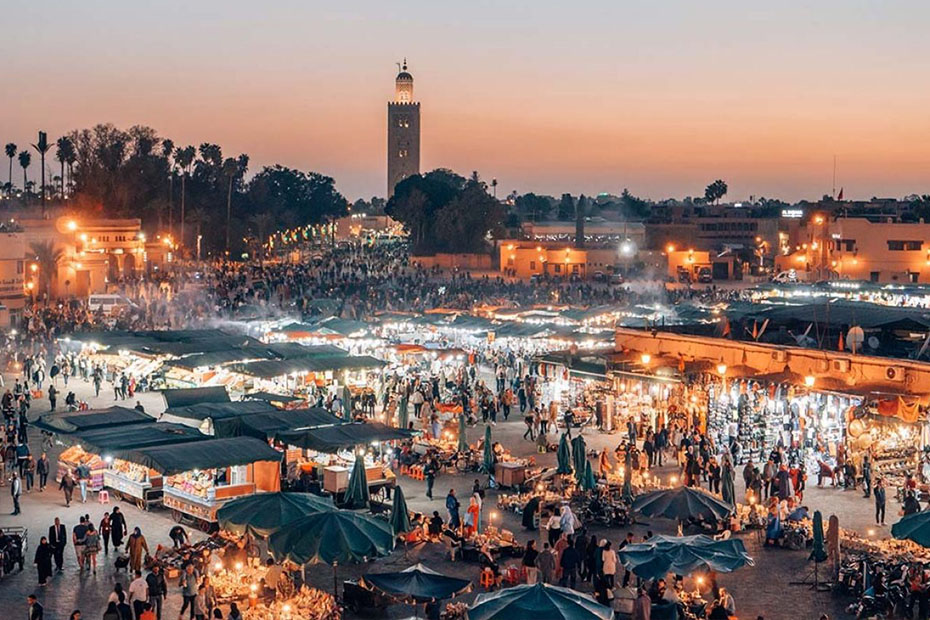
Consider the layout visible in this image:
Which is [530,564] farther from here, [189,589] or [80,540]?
[80,540]

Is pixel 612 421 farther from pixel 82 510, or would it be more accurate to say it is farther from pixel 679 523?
pixel 82 510

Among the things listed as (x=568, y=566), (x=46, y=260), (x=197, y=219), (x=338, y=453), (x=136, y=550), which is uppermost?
(x=197, y=219)

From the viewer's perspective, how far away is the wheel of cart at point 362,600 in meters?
16.0

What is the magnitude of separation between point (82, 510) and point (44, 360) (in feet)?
67.6

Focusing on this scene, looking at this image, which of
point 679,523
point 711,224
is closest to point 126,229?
point 711,224

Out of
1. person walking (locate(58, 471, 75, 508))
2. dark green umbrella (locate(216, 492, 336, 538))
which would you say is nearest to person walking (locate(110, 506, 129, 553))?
dark green umbrella (locate(216, 492, 336, 538))

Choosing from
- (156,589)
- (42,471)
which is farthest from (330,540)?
(42,471)

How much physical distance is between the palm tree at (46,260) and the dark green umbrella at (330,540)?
173 ft

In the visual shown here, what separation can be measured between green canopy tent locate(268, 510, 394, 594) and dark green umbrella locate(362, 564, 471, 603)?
1087 millimetres

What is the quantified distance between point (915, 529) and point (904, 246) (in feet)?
201

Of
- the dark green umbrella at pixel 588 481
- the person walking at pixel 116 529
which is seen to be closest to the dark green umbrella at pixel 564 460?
the dark green umbrella at pixel 588 481

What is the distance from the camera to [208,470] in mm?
20875

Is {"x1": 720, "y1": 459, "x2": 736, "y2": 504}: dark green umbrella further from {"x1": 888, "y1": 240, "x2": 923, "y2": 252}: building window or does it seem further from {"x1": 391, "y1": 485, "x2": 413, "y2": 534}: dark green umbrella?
{"x1": 888, "y1": 240, "x2": 923, "y2": 252}: building window

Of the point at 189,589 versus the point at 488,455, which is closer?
the point at 189,589
